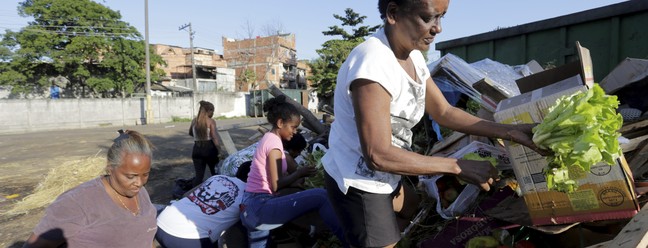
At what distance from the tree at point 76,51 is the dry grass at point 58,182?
2316cm

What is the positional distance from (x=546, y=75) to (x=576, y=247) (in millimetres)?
997

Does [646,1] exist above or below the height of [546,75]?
above

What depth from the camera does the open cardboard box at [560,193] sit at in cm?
164

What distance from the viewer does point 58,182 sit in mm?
6855

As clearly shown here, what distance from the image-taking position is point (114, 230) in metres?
2.01

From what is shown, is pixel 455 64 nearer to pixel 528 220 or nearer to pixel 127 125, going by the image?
pixel 528 220

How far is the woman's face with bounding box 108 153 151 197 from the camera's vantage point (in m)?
2.04

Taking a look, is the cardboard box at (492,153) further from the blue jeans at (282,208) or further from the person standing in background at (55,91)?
the person standing in background at (55,91)

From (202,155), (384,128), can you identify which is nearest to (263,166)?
(384,128)

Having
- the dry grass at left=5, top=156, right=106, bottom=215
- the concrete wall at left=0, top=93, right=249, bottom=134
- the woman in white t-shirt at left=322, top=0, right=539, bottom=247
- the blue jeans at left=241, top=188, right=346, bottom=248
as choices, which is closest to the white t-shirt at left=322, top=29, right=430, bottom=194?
the woman in white t-shirt at left=322, top=0, right=539, bottom=247

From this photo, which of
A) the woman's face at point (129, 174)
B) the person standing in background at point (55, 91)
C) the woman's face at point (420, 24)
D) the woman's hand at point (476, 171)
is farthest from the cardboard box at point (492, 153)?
the person standing in background at point (55, 91)

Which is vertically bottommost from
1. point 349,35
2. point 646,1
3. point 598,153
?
point 598,153

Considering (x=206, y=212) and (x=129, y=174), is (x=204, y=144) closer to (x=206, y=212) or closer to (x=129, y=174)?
(x=206, y=212)

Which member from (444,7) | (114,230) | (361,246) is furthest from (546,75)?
(114,230)
